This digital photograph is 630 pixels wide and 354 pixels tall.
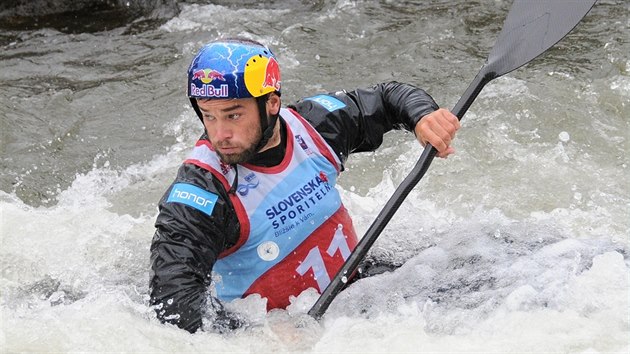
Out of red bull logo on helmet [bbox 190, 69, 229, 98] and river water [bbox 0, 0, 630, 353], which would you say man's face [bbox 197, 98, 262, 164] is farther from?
river water [bbox 0, 0, 630, 353]

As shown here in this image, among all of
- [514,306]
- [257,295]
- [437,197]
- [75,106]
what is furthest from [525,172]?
[75,106]

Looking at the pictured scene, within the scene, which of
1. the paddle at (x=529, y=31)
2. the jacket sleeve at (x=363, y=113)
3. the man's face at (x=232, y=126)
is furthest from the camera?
the paddle at (x=529, y=31)

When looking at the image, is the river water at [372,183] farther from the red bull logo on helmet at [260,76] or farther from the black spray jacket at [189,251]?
the red bull logo on helmet at [260,76]

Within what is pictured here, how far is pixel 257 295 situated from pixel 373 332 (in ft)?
1.60

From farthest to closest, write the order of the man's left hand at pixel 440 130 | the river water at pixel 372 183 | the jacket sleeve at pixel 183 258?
the man's left hand at pixel 440 130 < the river water at pixel 372 183 < the jacket sleeve at pixel 183 258

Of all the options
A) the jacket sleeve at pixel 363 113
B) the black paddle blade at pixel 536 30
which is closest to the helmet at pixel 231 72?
the jacket sleeve at pixel 363 113

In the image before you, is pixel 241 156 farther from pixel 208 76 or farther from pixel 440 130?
pixel 440 130

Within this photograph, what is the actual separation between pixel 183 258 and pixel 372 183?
2.76 meters

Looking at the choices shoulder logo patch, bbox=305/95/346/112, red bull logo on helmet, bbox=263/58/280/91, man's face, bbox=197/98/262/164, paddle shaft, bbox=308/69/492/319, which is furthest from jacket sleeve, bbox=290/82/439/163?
man's face, bbox=197/98/262/164

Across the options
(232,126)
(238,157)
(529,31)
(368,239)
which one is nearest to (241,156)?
(238,157)

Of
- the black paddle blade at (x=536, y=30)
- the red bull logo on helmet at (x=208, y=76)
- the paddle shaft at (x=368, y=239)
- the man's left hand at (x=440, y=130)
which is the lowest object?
the paddle shaft at (x=368, y=239)

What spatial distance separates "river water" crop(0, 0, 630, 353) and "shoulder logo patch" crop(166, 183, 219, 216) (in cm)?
46

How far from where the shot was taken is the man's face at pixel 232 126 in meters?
3.14

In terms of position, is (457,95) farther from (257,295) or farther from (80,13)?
(80,13)
